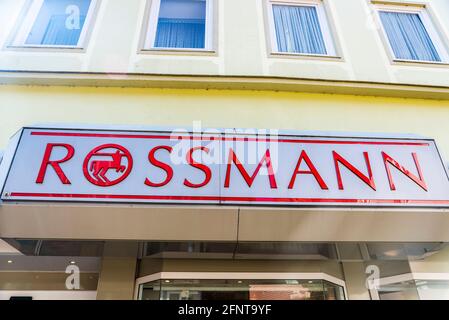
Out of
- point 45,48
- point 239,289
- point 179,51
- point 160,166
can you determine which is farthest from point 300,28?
point 239,289

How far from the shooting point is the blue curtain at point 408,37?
4.44 m

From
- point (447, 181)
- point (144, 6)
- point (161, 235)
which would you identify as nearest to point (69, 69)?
point (144, 6)

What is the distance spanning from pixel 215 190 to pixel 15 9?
4072 millimetres

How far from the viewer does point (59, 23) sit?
4.30m

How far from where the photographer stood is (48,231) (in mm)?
2559

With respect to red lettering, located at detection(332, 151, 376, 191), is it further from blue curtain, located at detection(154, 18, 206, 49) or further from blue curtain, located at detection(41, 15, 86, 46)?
blue curtain, located at detection(41, 15, 86, 46)

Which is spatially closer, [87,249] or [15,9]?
[87,249]

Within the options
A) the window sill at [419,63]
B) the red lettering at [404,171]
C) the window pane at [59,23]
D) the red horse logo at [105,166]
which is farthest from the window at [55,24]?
the window sill at [419,63]

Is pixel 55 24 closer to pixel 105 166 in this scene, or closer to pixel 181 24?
pixel 181 24

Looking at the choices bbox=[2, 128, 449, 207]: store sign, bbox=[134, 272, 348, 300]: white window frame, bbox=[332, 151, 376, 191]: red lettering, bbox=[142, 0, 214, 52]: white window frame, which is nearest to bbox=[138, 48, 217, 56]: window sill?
bbox=[142, 0, 214, 52]: white window frame

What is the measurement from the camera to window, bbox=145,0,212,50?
4.21 metres

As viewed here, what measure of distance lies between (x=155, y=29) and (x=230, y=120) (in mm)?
1933

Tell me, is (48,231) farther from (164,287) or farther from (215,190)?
(215,190)

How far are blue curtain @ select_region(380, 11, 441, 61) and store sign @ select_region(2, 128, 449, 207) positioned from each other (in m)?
2.08
